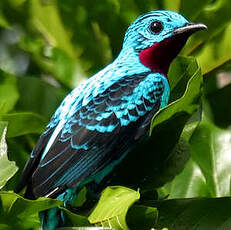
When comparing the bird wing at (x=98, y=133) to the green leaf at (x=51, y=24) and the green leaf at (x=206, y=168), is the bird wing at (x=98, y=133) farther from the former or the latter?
the green leaf at (x=51, y=24)

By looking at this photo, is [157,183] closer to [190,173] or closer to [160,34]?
[190,173]

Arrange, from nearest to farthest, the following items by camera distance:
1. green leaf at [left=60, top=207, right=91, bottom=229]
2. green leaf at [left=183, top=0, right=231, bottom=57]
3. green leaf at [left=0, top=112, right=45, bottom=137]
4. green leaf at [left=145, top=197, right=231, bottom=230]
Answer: green leaf at [left=60, top=207, right=91, bottom=229]
green leaf at [left=145, top=197, right=231, bottom=230]
green leaf at [left=0, top=112, right=45, bottom=137]
green leaf at [left=183, top=0, right=231, bottom=57]

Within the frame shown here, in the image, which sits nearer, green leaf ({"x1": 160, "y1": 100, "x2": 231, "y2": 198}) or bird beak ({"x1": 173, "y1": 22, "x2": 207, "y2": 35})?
bird beak ({"x1": 173, "y1": 22, "x2": 207, "y2": 35})

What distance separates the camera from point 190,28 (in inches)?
170

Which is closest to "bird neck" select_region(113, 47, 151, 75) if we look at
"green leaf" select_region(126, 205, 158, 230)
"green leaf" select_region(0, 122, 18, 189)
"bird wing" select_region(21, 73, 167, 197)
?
"bird wing" select_region(21, 73, 167, 197)

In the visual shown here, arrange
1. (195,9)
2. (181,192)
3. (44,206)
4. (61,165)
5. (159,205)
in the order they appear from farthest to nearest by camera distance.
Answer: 1. (195,9)
2. (181,192)
3. (61,165)
4. (159,205)
5. (44,206)

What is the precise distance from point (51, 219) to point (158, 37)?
138 centimetres

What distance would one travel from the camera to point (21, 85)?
4547 millimetres

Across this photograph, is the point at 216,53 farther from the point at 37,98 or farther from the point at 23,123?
the point at 23,123

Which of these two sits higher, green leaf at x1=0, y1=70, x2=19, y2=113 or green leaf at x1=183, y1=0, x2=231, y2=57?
green leaf at x1=183, y1=0, x2=231, y2=57

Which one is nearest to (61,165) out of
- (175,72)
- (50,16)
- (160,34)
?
(175,72)

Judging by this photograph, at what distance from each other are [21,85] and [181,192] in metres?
1.13

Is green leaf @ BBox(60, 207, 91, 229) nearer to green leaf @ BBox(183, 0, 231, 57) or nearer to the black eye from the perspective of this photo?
the black eye

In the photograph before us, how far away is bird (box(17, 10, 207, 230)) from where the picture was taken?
376 cm
